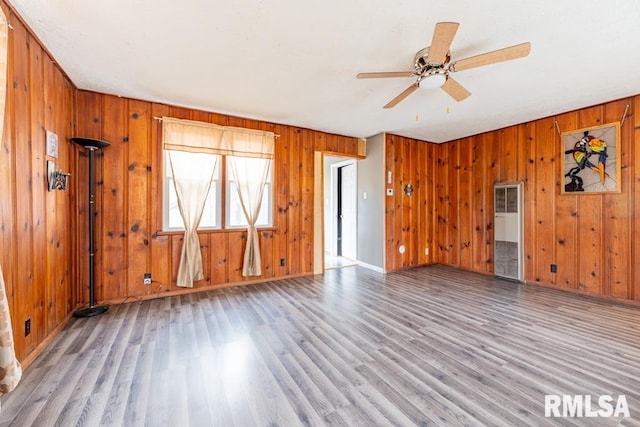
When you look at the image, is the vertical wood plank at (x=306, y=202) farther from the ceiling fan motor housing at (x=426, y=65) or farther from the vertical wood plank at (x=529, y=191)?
the vertical wood plank at (x=529, y=191)

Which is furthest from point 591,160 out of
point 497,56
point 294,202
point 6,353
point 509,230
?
point 6,353

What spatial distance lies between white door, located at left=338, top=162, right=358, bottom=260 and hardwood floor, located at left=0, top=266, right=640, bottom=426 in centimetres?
252

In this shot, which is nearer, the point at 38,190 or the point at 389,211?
the point at 38,190

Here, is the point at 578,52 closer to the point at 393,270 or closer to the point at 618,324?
the point at 618,324

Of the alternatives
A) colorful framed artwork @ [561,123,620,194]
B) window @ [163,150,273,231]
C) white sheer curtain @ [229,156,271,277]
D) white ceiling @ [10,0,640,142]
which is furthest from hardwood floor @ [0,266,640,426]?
white ceiling @ [10,0,640,142]

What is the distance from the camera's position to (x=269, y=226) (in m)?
4.21

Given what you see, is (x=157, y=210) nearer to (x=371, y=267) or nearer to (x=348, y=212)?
(x=371, y=267)

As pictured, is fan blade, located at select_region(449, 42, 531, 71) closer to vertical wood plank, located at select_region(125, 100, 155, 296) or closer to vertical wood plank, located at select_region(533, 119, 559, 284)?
vertical wood plank, located at select_region(533, 119, 559, 284)

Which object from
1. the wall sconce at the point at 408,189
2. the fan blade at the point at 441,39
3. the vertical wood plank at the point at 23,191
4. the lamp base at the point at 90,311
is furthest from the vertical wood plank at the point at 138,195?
the wall sconce at the point at 408,189

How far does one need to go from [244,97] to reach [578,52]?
10.6 feet

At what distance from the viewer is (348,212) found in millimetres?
6043

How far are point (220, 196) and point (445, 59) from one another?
3.16 m

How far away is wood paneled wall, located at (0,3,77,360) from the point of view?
1804 millimetres

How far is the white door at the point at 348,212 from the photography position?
5.65 meters
